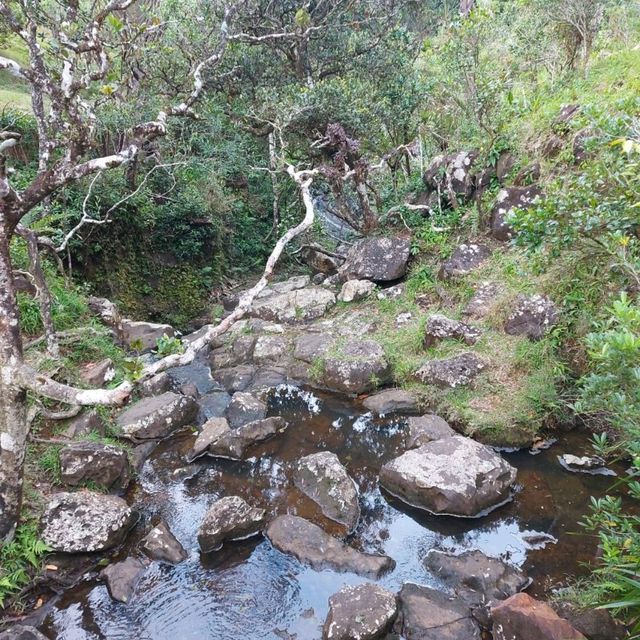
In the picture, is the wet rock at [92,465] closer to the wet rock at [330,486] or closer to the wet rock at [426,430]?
the wet rock at [330,486]

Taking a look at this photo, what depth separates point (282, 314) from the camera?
11.9m

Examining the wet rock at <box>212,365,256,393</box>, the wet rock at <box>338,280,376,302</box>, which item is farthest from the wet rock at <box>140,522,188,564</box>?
the wet rock at <box>338,280,376,302</box>

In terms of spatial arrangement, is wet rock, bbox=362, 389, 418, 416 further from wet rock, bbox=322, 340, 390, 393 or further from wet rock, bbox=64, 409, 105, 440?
wet rock, bbox=64, 409, 105, 440

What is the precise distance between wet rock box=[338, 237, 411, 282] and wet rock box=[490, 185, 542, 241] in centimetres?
210

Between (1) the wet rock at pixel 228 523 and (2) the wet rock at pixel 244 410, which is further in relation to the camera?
(2) the wet rock at pixel 244 410

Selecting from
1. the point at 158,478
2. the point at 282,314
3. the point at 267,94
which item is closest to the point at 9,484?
the point at 158,478

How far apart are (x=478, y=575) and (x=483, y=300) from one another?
5854 millimetres

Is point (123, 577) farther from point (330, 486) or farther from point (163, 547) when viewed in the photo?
point (330, 486)

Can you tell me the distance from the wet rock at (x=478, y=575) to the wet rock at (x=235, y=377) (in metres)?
5.21

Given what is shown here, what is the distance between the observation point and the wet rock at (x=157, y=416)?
7.92 metres

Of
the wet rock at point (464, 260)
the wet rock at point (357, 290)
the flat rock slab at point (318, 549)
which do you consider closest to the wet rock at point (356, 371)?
the wet rock at point (357, 290)

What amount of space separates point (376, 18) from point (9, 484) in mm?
14824

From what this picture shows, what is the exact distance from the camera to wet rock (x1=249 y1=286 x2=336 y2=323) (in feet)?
38.6

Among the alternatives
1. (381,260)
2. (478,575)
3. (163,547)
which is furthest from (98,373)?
(381,260)
